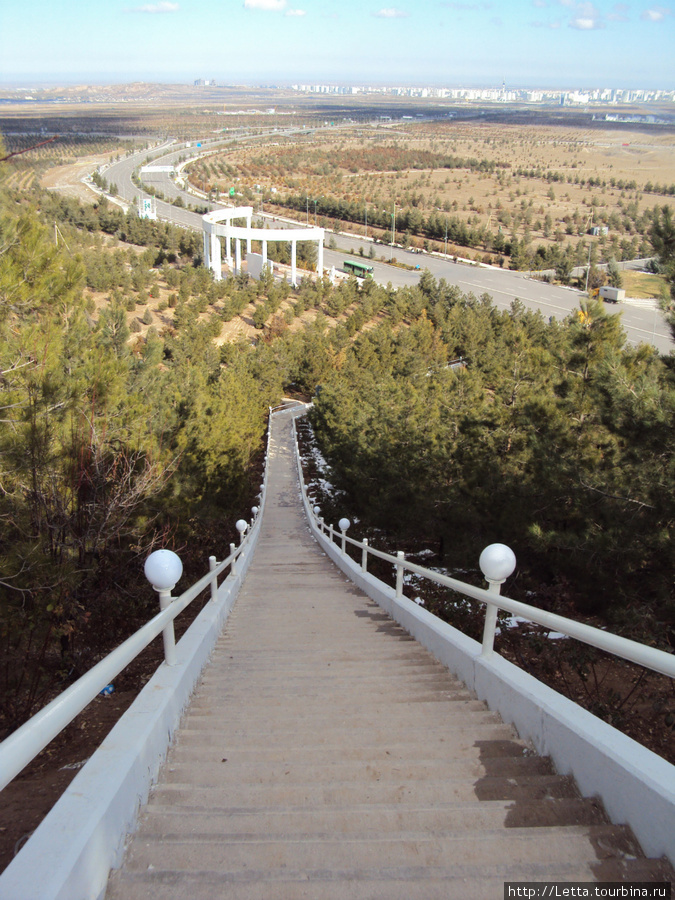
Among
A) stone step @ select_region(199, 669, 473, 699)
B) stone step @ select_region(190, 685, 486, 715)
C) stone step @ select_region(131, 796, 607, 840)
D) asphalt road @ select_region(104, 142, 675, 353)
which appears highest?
stone step @ select_region(131, 796, 607, 840)

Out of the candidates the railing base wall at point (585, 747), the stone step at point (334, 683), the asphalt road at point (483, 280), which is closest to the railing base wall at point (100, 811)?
the stone step at point (334, 683)

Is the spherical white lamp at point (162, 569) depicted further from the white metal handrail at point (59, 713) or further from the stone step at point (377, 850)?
the stone step at point (377, 850)

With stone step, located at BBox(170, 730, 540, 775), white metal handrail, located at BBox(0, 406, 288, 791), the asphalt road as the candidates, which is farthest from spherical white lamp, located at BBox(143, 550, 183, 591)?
the asphalt road

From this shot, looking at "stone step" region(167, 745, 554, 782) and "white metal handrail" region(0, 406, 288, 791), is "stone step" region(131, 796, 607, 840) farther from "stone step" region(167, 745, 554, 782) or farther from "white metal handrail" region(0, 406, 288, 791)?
"white metal handrail" region(0, 406, 288, 791)

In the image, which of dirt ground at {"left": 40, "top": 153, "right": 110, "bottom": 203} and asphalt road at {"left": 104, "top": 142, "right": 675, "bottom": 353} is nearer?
asphalt road at {"left": 104, "top": 142, "right": 675, "bottom": 353}

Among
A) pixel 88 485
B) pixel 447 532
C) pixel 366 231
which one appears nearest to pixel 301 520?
pixel 447 532

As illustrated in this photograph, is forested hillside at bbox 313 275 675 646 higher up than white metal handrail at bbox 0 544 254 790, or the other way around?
white metal handrail at bbox 0 544 254 790

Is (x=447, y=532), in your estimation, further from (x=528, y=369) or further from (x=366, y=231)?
(x=366, y=231)
